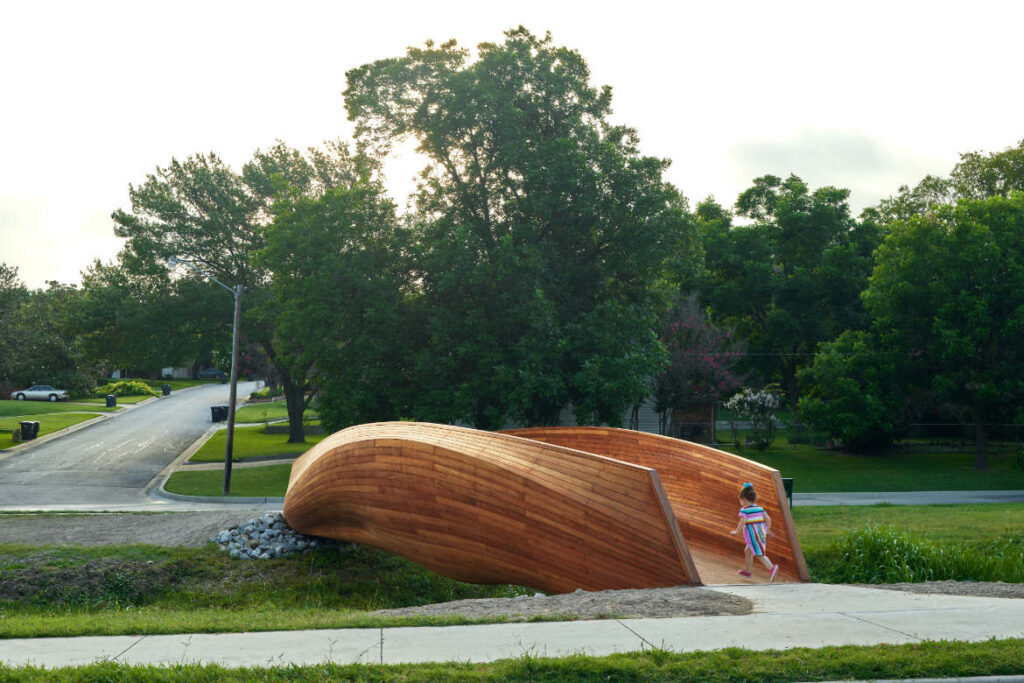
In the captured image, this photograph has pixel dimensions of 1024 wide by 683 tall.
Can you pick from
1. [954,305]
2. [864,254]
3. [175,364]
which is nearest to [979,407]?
[954,305]

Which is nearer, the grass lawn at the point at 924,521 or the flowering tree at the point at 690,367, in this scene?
the grass lawn at the point at 924,521

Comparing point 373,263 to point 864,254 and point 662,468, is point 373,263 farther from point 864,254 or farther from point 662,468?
point 864,254

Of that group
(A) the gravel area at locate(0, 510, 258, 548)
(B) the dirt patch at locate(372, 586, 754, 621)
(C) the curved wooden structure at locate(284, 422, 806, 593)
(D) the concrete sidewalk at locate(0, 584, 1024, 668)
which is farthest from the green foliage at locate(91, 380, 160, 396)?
(D) the concrete sidewalk at locate(0, 584, 1024, 668)

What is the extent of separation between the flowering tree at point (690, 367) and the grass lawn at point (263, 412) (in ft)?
94.3

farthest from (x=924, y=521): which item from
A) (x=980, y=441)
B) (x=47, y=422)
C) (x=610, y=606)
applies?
(x=47, y=422)

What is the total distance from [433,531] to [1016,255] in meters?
26.5

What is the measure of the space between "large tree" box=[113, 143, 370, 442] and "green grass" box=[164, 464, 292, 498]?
6.18 m

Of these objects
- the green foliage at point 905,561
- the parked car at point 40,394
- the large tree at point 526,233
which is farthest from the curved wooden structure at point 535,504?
the parked car at point 40,394

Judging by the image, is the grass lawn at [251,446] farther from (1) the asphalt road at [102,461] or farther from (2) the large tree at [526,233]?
(2) the large tree at [526,233]

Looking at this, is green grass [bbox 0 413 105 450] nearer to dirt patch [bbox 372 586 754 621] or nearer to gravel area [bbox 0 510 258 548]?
gravel area [bbox 0 510 258 548]

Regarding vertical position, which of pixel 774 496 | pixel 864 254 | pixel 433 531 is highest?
pixel 864 254

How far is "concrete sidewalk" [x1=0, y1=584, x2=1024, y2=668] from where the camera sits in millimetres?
6238

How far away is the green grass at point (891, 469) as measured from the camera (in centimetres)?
2833

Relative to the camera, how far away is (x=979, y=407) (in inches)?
1251
